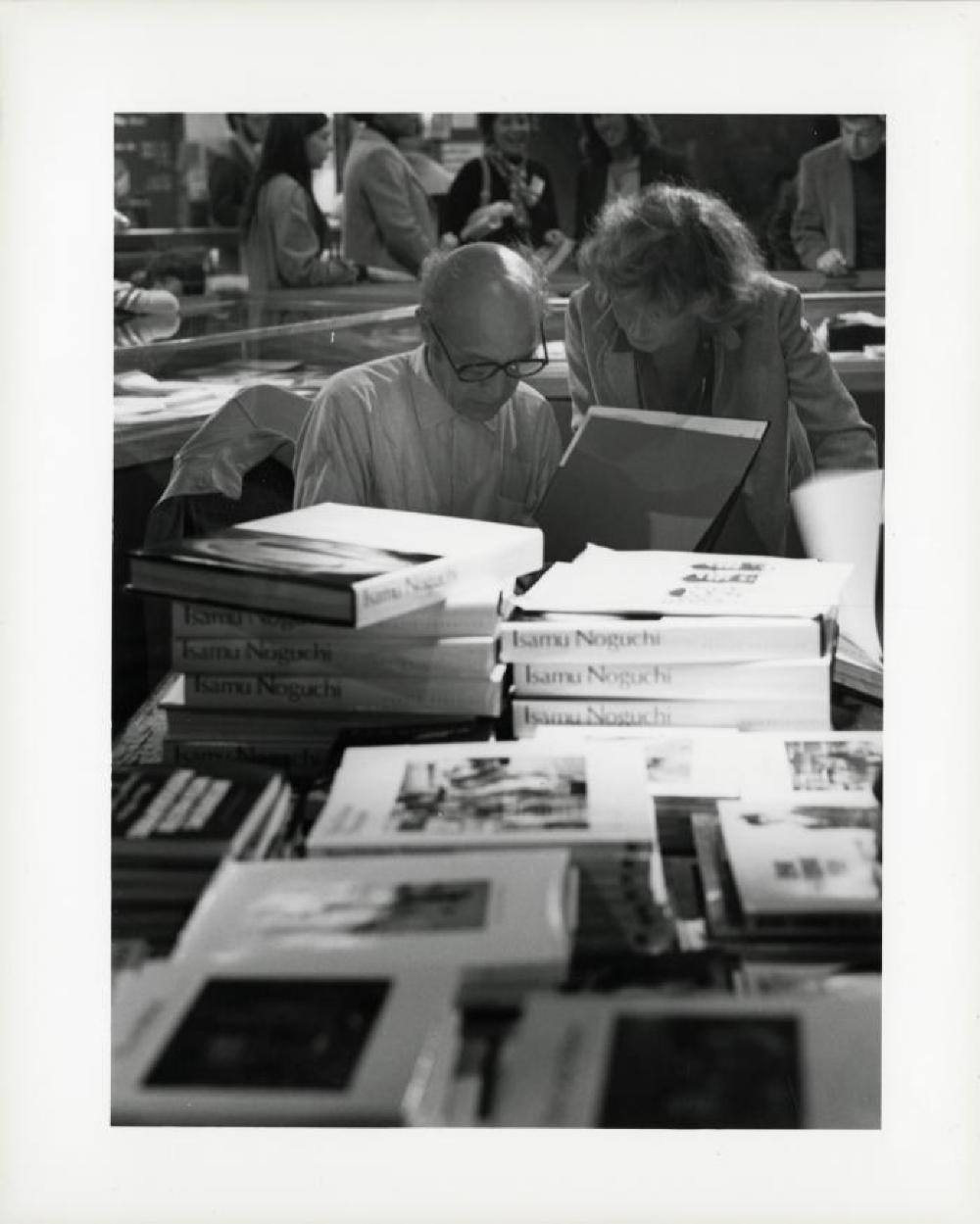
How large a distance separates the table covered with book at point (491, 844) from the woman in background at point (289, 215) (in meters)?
0.32

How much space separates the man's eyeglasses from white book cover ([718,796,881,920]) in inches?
24.6

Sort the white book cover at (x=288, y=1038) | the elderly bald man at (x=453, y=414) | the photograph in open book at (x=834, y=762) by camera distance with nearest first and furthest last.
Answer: the white book cover at (x=288, y=1038), the photograph in open book at (x=834, y=762), the elderly bald man at (x=453, y=414)

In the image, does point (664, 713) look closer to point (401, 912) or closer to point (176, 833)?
point (401, 912)

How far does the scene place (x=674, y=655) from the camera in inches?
72.6

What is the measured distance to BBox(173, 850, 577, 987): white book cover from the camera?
165 centimetres

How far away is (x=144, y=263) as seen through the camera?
191 centimetres

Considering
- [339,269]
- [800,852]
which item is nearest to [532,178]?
[339,269]

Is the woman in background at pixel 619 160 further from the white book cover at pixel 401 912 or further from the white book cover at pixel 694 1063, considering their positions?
the white book cover at pixel 694 1063

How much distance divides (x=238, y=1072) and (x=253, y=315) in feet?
3.12

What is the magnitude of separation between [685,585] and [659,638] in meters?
0.09

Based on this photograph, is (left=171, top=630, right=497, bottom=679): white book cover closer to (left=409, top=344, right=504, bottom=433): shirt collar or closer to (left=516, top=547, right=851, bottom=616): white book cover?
(left=516, top=547, right=851, bottom=616): white book cover

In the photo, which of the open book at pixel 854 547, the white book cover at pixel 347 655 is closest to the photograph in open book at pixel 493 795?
the white book cover at pixel 347 655

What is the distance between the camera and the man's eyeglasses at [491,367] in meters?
1.95

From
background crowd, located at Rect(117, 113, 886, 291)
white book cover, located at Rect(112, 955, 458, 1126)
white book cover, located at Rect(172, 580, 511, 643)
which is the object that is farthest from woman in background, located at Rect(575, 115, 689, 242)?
white book cover, located at Rect(112, 955, 458, 1126)
